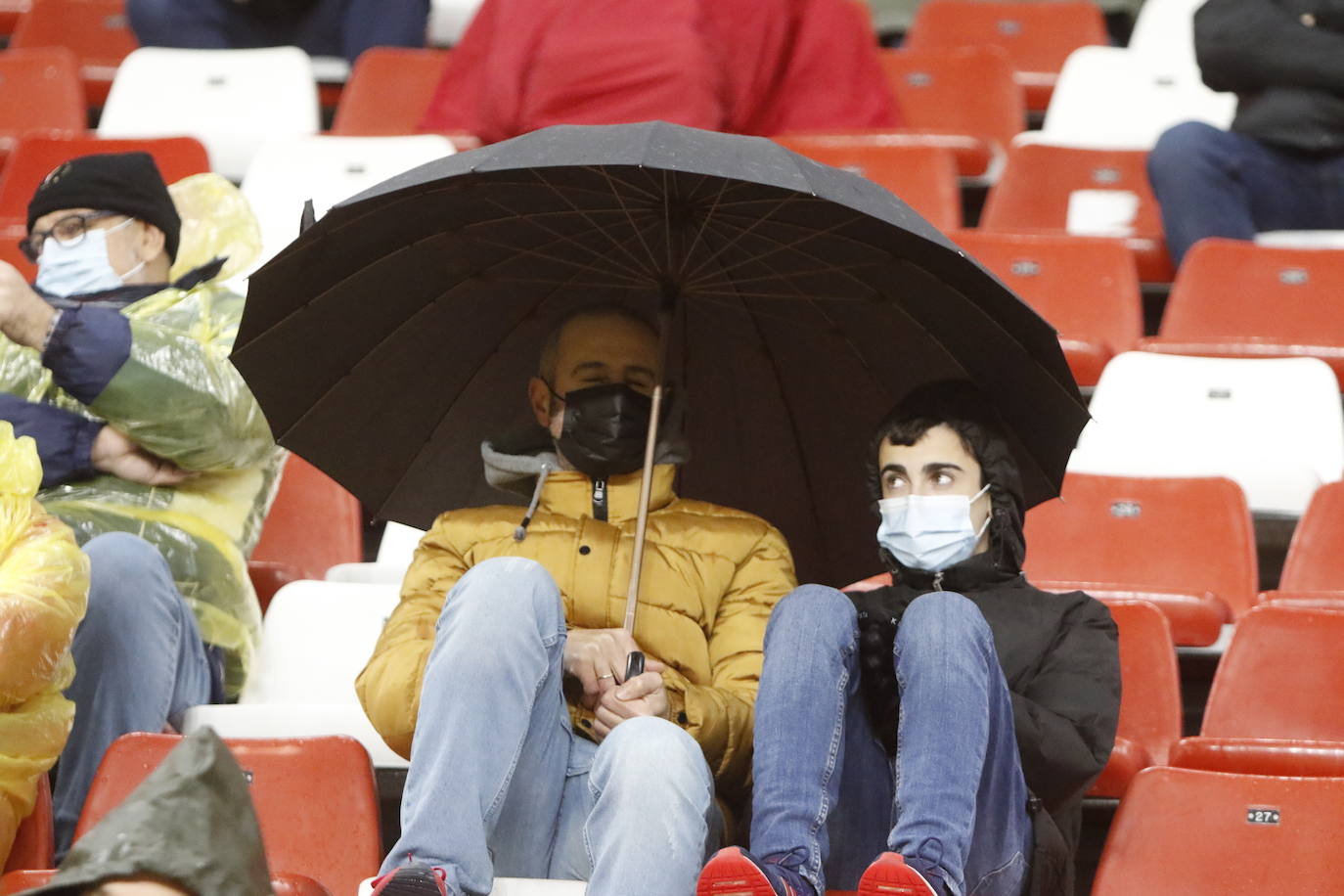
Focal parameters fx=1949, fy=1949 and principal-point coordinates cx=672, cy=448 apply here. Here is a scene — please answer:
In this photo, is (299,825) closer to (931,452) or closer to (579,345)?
(579,345)

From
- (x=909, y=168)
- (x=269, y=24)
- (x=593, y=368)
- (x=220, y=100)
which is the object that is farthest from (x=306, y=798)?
(x=269, y=24)

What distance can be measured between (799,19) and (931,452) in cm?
259

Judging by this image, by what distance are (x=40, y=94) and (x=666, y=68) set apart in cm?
186

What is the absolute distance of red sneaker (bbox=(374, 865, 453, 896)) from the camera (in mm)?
1940

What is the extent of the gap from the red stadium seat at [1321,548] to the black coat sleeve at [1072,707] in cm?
86

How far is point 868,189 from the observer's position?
2.29 m

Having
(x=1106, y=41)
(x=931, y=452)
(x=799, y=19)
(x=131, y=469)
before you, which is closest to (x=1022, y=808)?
(x=931, y=452)

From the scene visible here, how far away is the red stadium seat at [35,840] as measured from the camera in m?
2.42

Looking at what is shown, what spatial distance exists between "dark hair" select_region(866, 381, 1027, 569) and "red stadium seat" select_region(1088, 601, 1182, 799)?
0.29 meters

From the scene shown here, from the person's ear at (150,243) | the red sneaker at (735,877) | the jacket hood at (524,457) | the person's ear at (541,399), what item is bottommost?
the red sneaker at (735,877)

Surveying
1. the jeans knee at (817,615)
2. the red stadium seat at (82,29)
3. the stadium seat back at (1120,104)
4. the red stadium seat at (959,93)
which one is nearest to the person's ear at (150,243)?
the jeans knee at (817,615)

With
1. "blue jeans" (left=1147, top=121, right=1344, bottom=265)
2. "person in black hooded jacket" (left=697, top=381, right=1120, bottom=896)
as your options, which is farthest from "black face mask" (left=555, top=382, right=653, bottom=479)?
"blue jeans" (left=1147, top=121, right=1344, bottom=265)

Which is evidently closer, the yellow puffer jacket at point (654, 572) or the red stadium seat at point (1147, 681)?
→ the yellow puffer jacket at point (654, 572)

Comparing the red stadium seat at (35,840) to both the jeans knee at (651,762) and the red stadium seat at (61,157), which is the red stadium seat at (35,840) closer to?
the jeans knee at (651,762)
